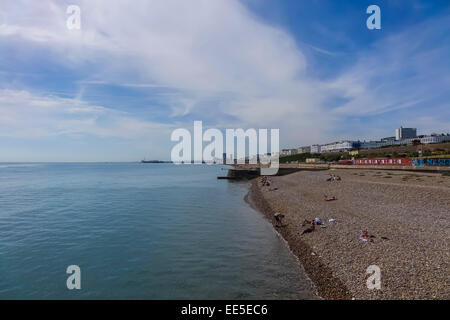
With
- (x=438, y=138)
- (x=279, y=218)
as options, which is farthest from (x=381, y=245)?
(x=438, y=138)

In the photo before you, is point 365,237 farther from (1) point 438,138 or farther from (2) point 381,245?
(1) point 438,138

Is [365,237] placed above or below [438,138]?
below

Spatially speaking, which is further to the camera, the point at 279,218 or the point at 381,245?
the point at 279,218

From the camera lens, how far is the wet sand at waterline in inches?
343

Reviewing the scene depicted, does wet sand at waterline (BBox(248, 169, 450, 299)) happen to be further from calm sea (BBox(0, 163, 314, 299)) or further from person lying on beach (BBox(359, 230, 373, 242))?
calm sea (BBox(0, 163, 314, 299))

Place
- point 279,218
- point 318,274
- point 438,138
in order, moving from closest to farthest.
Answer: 1. point 318,274
2. point 279,218
3. point 438,138

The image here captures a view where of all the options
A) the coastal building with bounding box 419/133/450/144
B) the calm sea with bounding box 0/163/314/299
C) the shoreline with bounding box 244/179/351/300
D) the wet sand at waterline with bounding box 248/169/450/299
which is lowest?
the calm sea with bounding box 0/163/314/299

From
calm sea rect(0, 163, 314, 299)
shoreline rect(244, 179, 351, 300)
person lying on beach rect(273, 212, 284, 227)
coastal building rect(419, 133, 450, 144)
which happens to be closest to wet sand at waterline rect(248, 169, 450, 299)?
shoreline rect(244, 179, 351, 300)

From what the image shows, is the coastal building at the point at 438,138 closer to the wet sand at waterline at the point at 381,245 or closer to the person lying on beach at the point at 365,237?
the wet sand at waterline at the point at 381,245

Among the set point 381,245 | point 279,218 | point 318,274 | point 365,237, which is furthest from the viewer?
point 279,218

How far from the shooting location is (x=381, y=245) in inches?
473

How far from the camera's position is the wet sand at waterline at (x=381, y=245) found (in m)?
8.70
